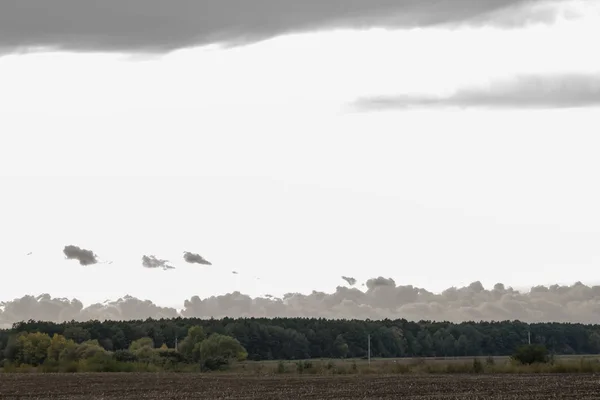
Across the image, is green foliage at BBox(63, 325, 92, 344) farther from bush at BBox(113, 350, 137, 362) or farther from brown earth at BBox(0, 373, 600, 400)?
brown earth at BBox(0, 373, 600, 400)

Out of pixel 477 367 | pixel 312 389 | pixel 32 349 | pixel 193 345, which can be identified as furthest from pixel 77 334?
pixel 312 389

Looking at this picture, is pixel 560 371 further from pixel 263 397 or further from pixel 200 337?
pixel 200 337

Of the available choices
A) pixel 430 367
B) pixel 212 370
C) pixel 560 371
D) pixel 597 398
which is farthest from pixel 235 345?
pixel 597 398

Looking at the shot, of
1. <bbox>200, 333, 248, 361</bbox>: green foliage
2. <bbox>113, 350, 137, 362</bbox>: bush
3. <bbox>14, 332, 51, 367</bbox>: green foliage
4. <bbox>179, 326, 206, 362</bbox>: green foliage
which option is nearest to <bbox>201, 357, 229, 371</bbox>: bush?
<bbox>200, 333, 248, 361</bbox>: green foliage

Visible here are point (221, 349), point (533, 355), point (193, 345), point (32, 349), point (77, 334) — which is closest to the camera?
point (533, 355)

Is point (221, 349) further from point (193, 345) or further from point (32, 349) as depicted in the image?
point (32, 349)

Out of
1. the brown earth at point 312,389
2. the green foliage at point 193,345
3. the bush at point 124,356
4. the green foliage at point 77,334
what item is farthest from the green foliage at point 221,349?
the green foliage at point 77,334

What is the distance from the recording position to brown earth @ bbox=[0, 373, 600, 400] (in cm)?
5931

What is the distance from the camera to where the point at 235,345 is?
136 meters

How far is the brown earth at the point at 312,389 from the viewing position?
59.3 meters

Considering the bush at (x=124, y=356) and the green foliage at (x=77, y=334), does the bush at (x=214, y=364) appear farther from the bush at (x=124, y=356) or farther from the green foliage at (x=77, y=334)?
the green foliage at (x=77, y=334)

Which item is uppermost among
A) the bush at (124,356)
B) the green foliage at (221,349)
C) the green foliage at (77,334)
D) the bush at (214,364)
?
the green foliage at (77,334)

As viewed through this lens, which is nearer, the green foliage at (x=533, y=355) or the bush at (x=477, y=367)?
the bush at (x=477, y=367)

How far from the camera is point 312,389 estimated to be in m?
67.2
